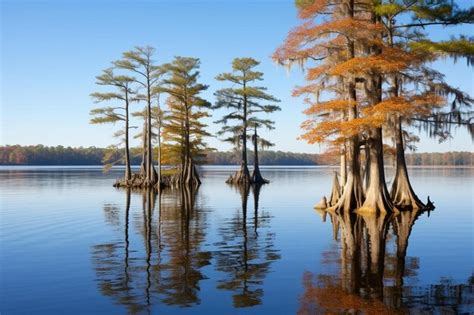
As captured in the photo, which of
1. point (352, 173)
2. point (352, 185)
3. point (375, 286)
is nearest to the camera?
point (375, 286)

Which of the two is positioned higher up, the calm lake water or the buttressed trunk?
the buttressed trunk

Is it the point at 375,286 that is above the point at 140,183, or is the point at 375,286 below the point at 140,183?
below

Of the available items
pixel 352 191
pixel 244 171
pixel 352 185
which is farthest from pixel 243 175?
pixel 352 185

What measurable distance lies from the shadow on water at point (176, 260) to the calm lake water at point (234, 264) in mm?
28

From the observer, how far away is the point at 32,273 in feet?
33.6

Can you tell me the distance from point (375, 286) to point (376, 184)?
12.8 meters

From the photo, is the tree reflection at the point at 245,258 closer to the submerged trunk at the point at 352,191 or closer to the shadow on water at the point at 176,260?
the shadow on water at the point at 176,260

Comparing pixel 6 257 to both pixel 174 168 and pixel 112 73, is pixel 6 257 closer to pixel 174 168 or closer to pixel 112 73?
pixel 112 73

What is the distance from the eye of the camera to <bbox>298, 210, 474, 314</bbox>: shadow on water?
7.65m

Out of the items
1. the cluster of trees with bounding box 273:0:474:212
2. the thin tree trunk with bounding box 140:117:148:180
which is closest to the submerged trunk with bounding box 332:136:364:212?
the cluster of trees with bounding box 273:0:474:212

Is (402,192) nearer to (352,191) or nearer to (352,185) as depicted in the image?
(352,191)

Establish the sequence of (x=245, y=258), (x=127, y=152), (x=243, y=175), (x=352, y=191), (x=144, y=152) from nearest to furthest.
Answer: (x=245, y=258), (x=352, y=191), (x=127, y=152), (x=144, y=152), (x=243, y=175)

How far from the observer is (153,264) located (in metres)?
10.8

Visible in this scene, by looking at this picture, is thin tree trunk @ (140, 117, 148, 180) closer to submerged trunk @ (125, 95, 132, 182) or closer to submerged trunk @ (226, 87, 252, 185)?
submerged trunk @ (125, 95, 132, 182)
